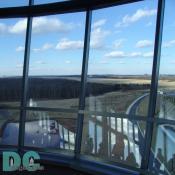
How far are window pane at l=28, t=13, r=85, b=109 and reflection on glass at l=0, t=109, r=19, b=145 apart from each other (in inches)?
17.8

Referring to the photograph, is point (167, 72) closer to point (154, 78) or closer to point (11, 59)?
point (154, 78)

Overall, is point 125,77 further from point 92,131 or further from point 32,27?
point 32,27

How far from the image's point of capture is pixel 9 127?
776 cm

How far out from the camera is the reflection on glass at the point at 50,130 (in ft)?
23.5

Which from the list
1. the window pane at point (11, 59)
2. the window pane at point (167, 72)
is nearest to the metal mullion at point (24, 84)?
the window pane at point (11, 59)

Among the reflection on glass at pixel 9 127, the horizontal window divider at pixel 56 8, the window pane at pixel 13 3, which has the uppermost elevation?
the window pane at pixel 13 3

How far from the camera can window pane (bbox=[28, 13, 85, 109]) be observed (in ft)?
23.3

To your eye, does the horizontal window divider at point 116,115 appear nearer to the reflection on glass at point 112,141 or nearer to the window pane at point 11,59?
the reflection on glass at point 112,141

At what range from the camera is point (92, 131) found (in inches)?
271

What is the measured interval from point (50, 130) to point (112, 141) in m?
1.45

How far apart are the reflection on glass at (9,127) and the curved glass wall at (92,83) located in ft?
0.06

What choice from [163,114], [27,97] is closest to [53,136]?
[27,97]

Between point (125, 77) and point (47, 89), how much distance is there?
1.74 m

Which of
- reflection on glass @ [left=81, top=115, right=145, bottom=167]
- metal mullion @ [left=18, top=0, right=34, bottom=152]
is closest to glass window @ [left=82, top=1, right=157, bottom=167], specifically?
reflection on glass @ [left=81, top=115, right=145, bottom=167]
